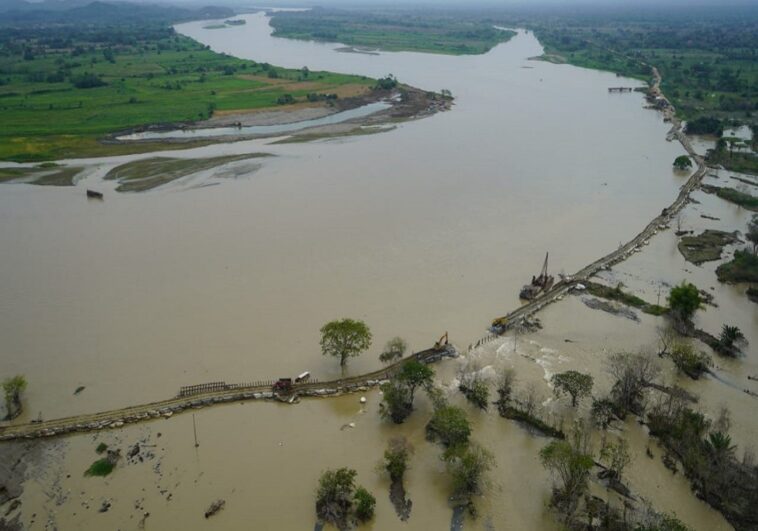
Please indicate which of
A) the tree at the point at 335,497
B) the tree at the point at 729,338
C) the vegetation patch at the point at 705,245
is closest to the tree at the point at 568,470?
the tree at the point at 335,497

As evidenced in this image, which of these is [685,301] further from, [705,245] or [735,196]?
[735,196]

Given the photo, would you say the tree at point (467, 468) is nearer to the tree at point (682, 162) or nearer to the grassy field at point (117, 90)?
the tree at point (682, 162)

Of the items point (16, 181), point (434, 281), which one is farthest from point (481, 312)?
point (16, 181)

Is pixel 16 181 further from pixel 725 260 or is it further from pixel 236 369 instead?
pixel 725 260

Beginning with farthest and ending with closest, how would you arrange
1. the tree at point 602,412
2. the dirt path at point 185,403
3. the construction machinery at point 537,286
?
the construction machinery at point 537,286 → the tree at point 602,412 → the dirt path at point 185,403

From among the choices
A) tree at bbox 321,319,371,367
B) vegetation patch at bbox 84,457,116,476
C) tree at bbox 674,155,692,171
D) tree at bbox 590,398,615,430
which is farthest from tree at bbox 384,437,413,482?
tree at bbox 674,155,692,171
